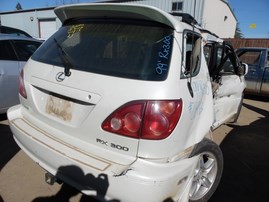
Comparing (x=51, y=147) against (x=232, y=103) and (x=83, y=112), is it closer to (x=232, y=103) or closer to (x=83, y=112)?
(x=83, y=112)

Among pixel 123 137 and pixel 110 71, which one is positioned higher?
pixel 110 71

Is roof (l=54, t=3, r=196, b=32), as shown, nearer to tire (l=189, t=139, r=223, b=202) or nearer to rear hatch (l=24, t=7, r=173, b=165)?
rear hatch (l=24, t=7, r=173, b=165)

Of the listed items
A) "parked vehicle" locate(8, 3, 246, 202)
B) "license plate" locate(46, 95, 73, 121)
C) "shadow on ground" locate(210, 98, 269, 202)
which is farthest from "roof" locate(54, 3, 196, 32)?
"shadow on ground" locate(210, 98, 269, 202)

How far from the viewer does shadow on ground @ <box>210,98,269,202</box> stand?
2.81 m

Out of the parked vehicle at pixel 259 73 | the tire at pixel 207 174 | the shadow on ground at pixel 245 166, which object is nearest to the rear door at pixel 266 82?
the parked vehicle at pixel 259 73

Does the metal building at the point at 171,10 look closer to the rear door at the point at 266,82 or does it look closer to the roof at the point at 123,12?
the rear door at the point at 266,82

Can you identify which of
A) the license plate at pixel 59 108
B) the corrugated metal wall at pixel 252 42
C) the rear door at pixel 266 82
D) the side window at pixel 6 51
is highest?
the corrugated metal wall at pixel 252 42

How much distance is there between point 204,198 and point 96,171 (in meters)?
1.39

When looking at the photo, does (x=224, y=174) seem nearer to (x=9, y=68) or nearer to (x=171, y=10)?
Answer: (x=9, y=68)

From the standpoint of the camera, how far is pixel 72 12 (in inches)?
94.9

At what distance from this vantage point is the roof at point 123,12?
6.33 ft

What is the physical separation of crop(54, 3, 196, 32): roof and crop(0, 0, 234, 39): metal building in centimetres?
1373

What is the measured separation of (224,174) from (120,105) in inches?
82.3

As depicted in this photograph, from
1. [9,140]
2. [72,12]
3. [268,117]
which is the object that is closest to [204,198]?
[72,12]
